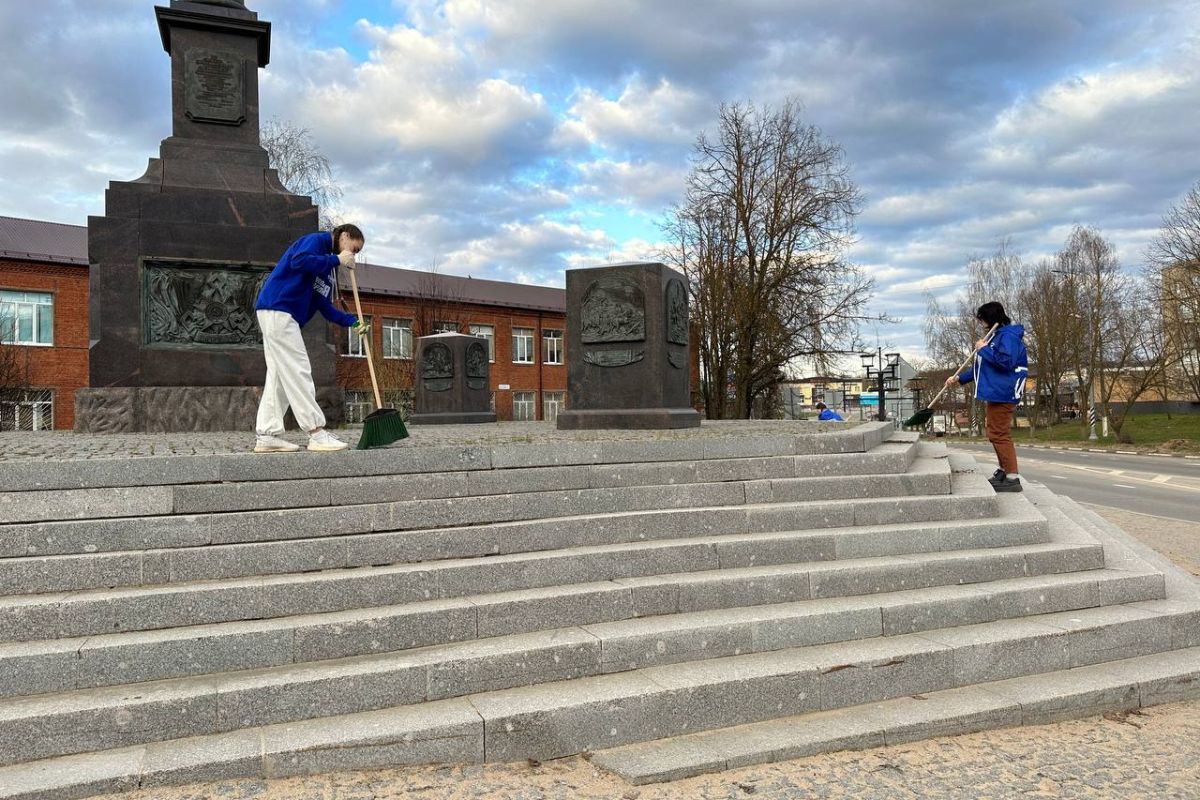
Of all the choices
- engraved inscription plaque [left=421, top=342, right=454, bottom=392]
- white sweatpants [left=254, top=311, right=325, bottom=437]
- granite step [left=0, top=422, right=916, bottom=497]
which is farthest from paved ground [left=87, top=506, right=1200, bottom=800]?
engraved inscription plaque [left=421, top=342, right=454, bottom=392]

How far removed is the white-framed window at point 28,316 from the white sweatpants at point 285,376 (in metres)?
32.1

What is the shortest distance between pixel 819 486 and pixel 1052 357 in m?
43.5

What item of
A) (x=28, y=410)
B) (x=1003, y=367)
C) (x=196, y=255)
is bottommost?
(x=28, y=410)

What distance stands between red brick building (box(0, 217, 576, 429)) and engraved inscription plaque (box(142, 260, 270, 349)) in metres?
20.2

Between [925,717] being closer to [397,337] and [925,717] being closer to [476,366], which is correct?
[476,366]

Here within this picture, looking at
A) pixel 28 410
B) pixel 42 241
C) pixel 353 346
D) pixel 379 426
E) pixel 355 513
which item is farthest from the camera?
pixel 353 346

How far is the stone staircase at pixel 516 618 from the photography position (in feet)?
11.6

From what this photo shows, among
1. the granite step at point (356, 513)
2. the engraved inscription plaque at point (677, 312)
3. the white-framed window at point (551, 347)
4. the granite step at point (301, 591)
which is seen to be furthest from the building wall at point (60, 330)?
the granite step at point (301, 591)

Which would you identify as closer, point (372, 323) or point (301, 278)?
point (301, 278)

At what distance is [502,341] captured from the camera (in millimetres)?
46906

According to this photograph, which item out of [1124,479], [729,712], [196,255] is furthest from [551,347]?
[729,712]

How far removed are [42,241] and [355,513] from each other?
3698 cm

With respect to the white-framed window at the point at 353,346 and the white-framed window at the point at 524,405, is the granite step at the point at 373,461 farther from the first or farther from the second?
the white-framed window at the point at 524,405

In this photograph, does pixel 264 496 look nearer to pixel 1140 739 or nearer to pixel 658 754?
pixel 658 754
